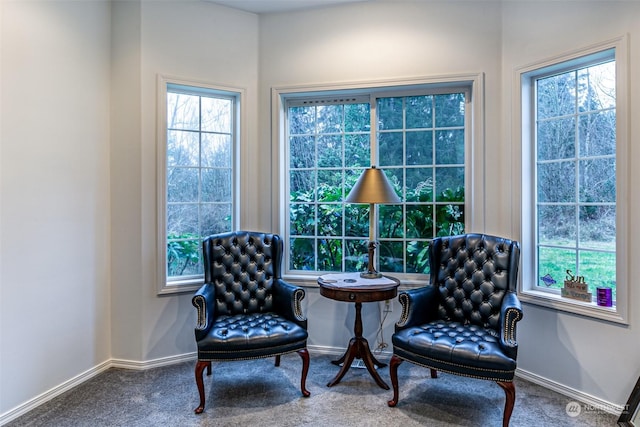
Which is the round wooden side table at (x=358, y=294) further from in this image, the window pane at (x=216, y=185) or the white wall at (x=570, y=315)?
the window pane at (x=216, y=185)

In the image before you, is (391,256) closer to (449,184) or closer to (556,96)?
(449,184)

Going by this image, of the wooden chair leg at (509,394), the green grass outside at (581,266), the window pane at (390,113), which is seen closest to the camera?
the wooden chair leg at (509,394)

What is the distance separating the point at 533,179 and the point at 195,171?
9.09 feet

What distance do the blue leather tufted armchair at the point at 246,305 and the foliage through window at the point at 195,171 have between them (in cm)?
42

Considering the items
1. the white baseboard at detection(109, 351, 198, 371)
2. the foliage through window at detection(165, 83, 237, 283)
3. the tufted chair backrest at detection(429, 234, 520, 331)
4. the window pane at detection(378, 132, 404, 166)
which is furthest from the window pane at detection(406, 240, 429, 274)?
the white baseboard at detection(109, 351, 198, 371)

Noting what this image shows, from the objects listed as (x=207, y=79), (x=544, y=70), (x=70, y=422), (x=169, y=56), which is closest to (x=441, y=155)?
(x=544, y=70)

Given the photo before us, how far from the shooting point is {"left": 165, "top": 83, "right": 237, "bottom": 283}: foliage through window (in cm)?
315

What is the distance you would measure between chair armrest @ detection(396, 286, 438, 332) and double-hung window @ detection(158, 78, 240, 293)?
1.70 meters

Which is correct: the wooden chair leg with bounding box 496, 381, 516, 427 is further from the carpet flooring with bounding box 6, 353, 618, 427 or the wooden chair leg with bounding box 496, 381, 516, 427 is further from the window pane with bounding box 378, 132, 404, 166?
the window pane with bounding box 378, 132, 404, 166

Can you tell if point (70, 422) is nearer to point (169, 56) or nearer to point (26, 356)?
point (26, 356)

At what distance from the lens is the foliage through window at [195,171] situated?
3.15 m

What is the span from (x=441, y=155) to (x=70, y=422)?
3184 millimetres

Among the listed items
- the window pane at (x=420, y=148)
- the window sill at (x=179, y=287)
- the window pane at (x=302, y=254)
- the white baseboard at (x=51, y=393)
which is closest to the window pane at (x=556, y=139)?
the window pane at (x=420, y=148)

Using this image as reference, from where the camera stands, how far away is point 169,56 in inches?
119
